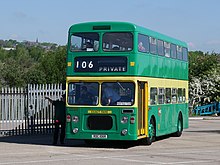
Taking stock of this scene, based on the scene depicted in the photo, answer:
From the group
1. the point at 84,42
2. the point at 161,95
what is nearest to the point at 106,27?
the point at 84,42

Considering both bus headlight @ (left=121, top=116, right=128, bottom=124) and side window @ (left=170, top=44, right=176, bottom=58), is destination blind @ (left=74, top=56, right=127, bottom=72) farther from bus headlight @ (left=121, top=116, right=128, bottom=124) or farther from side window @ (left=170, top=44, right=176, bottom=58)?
side window @ (left=170, top=44, right=176, bottom=58)

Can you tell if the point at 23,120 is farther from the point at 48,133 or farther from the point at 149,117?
the point at 149,117

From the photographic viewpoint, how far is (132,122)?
67.3ft

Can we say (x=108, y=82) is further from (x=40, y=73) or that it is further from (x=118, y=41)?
(x=40, y=73)

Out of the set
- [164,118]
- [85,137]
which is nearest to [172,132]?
[164,118]

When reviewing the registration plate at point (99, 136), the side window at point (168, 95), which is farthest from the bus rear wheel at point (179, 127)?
the registration plate at point (99, 136)

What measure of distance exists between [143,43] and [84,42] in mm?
1973

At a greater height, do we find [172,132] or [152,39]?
[152,39]

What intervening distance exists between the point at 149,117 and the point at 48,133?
691cm

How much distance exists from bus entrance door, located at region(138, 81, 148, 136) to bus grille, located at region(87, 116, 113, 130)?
3.43 feet

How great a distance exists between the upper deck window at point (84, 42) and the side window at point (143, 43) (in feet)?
4.47

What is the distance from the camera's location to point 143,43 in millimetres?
21391

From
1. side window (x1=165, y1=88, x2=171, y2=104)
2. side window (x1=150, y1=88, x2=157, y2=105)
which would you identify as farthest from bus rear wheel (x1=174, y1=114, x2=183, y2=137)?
side window (x1=150, y1=88, x2=157, y2=105)

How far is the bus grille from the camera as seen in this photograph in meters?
20.7
